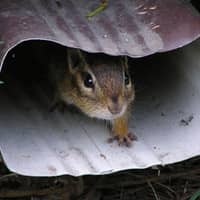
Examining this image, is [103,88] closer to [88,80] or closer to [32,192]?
[88,80]

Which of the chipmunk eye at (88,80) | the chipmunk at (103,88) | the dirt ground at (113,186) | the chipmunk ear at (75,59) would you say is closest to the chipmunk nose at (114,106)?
the chipmunk at (103,88)

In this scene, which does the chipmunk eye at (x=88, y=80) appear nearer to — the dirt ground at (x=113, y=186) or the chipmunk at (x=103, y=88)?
the chipmunk at (x=103, y=88)

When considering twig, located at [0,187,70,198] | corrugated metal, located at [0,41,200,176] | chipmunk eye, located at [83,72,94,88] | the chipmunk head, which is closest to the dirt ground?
twig, located at [0,187,70,198]

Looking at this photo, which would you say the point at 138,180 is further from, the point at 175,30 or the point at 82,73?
the point at 175,30

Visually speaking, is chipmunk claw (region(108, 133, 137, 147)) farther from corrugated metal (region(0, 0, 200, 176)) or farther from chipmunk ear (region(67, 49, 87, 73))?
chipmunk ear (region(67, 49, 87, 73))

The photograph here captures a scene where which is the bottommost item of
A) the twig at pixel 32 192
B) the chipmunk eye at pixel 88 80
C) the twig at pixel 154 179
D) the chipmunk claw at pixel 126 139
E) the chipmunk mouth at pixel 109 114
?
the twig at pixel 154 179

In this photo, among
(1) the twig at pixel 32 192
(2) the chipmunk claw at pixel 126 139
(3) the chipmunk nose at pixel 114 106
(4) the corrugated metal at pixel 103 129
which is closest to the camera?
(4) the corrugated metal at pixel 103 129

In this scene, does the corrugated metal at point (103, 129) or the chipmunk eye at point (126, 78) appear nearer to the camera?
the corrugated metal at point (103, 129)
